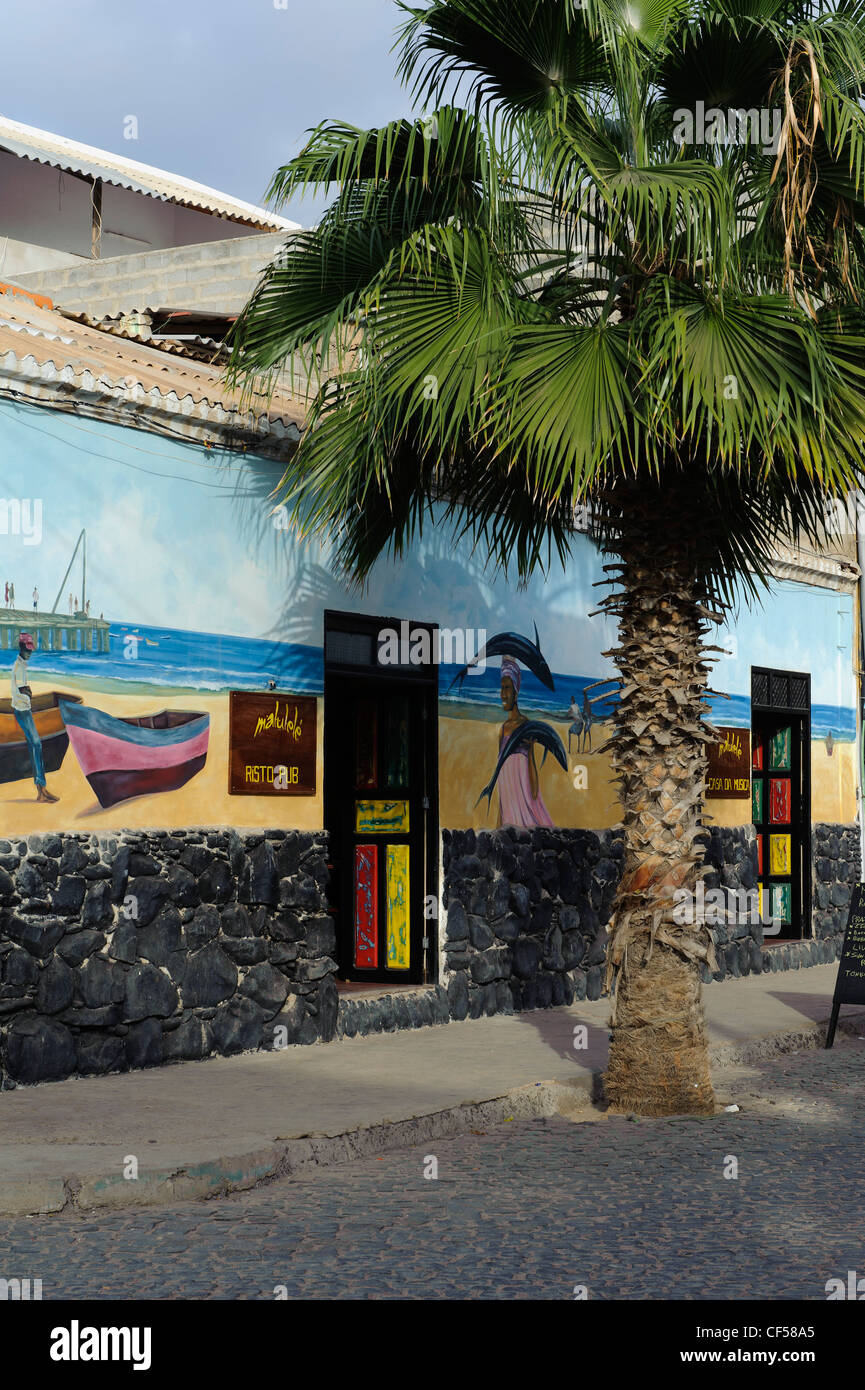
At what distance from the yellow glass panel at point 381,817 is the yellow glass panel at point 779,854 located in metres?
7.29

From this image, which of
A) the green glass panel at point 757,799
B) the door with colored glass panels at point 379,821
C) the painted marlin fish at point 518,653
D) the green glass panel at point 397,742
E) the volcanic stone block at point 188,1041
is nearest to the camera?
the volcanic stone block at point 188,1041

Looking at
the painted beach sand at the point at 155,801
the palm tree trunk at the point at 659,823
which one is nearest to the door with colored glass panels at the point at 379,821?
the painted beach sand at the point at 155,801

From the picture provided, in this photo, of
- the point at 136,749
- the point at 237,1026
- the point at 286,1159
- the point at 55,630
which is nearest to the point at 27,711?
the point at 55,630

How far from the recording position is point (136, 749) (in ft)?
32.1

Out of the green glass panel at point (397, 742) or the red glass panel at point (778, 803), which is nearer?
the green glass panel at point (397, 742)

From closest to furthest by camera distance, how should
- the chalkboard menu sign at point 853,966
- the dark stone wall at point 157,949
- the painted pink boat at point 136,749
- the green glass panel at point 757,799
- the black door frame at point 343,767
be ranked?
1. the dark stone wall at point 157,949
2. the painted pink boat at point 136,749
3. the chalkboard menu sign at point 853,966
4. the black door frame at point 343,767
5. the green glass panel at point 757,799

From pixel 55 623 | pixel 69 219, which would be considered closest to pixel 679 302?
pixel 55 623

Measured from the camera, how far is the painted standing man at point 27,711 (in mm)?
9078

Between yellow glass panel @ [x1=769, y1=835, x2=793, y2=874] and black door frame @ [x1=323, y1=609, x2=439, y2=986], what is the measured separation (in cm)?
711

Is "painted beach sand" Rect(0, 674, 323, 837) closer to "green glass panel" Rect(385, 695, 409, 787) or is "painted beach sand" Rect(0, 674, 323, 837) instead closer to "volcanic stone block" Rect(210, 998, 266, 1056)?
"volcanic stone block" Rect(210, 998, 266, 1056)

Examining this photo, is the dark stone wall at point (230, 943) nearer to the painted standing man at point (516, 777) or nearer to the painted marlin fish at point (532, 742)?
the painted standing man at point (516, 777)

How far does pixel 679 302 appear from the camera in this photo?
8.28 meters

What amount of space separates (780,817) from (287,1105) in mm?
11375

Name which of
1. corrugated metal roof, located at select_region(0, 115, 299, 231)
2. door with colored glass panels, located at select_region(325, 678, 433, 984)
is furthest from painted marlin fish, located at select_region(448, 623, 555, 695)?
corrugated metal roof, located at select_region(0, 115, 299, 231)
